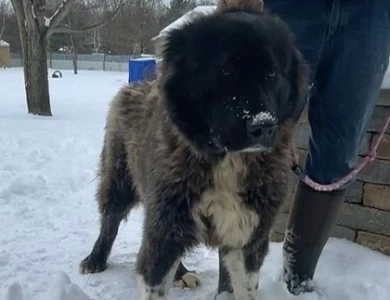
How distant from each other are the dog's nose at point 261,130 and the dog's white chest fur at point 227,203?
0.91ft

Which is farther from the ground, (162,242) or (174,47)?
(174,47)

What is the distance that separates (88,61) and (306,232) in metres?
47.2

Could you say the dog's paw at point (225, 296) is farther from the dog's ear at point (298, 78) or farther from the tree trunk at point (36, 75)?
the tree trunk at point (36, 75)

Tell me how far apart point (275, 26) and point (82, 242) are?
2.07m

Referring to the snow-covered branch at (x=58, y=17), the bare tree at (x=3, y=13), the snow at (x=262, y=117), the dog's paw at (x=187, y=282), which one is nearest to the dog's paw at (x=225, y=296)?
the dog's paw at (x=187, y=282)

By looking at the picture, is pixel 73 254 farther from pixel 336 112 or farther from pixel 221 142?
pixel 336 112

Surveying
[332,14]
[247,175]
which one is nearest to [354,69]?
[332,14]

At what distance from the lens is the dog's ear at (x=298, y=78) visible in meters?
2.16

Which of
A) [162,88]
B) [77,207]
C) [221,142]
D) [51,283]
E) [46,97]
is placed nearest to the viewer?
[221,142]

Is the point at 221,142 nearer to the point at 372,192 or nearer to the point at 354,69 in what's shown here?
the point at 354,69

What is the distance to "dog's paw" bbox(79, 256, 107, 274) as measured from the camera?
305 cm

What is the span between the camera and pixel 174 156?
2178mm

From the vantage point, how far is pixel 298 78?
2.17 meters

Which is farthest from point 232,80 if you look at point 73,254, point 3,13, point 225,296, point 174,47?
point 3,13
